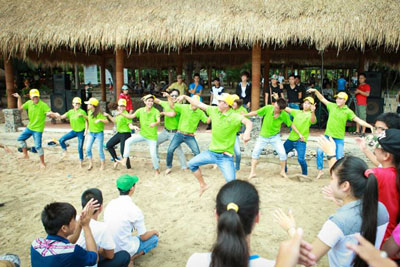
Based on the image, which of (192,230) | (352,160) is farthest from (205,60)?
(352,160)

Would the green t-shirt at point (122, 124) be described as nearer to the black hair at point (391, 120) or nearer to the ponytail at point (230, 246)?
the black hair at point (391, 120)

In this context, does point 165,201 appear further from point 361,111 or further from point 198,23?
point 361,111

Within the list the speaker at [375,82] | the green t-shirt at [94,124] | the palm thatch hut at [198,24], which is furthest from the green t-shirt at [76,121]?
the speaker at [375,82]

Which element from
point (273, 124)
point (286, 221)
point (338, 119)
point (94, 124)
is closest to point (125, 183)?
point (286, 221)

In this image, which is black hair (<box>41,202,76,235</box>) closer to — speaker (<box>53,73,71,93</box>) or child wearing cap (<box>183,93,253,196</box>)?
child wearing cap (<box>183,93,253,196</box>)

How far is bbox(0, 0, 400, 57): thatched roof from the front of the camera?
6629 millimetres

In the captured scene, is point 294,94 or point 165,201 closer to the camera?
point 165,201

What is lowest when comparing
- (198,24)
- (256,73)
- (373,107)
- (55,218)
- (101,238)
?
(101,238)

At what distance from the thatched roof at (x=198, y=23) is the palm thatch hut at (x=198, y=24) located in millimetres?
19

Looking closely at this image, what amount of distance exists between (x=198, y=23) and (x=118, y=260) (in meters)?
6.04

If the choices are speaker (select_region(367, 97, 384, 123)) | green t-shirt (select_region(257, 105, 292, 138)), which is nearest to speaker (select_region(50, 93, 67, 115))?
green t-shirt (select_region(257, 105, 292, 138))

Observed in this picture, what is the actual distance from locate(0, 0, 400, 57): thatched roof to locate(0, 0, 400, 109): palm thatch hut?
2cm

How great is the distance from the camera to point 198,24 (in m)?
7.20

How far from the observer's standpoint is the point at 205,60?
1298 centimetres
